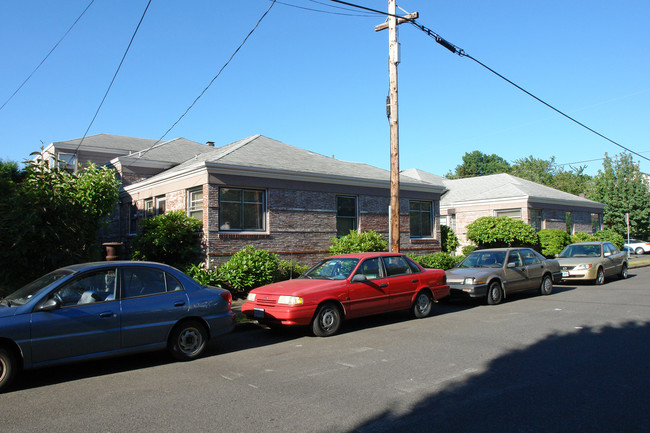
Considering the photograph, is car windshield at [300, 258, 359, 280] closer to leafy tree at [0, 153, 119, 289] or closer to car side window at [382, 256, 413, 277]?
car side window at [382, 256, 413, 277]

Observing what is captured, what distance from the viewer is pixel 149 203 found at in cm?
1880

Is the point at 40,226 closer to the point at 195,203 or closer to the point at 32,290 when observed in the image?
the point at 32,290

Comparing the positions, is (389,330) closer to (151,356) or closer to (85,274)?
(151,356)

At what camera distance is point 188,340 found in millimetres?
7223

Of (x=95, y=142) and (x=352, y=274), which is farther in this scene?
(x=95, y=142)

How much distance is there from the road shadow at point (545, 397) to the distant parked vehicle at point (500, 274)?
4.77m

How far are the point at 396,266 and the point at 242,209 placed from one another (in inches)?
268

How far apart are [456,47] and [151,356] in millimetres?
11713

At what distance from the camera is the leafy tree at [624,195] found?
3941cm

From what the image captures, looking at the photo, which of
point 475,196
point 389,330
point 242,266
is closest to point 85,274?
point 389,330

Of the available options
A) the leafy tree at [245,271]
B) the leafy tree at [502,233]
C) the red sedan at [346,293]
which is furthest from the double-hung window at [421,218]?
the red sedan at [346,293]

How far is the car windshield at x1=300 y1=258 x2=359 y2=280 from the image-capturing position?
958 centimetres

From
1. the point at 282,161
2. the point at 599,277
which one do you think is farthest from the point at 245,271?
the point at 599,277

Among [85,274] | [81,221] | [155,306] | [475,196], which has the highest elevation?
[475,196]
